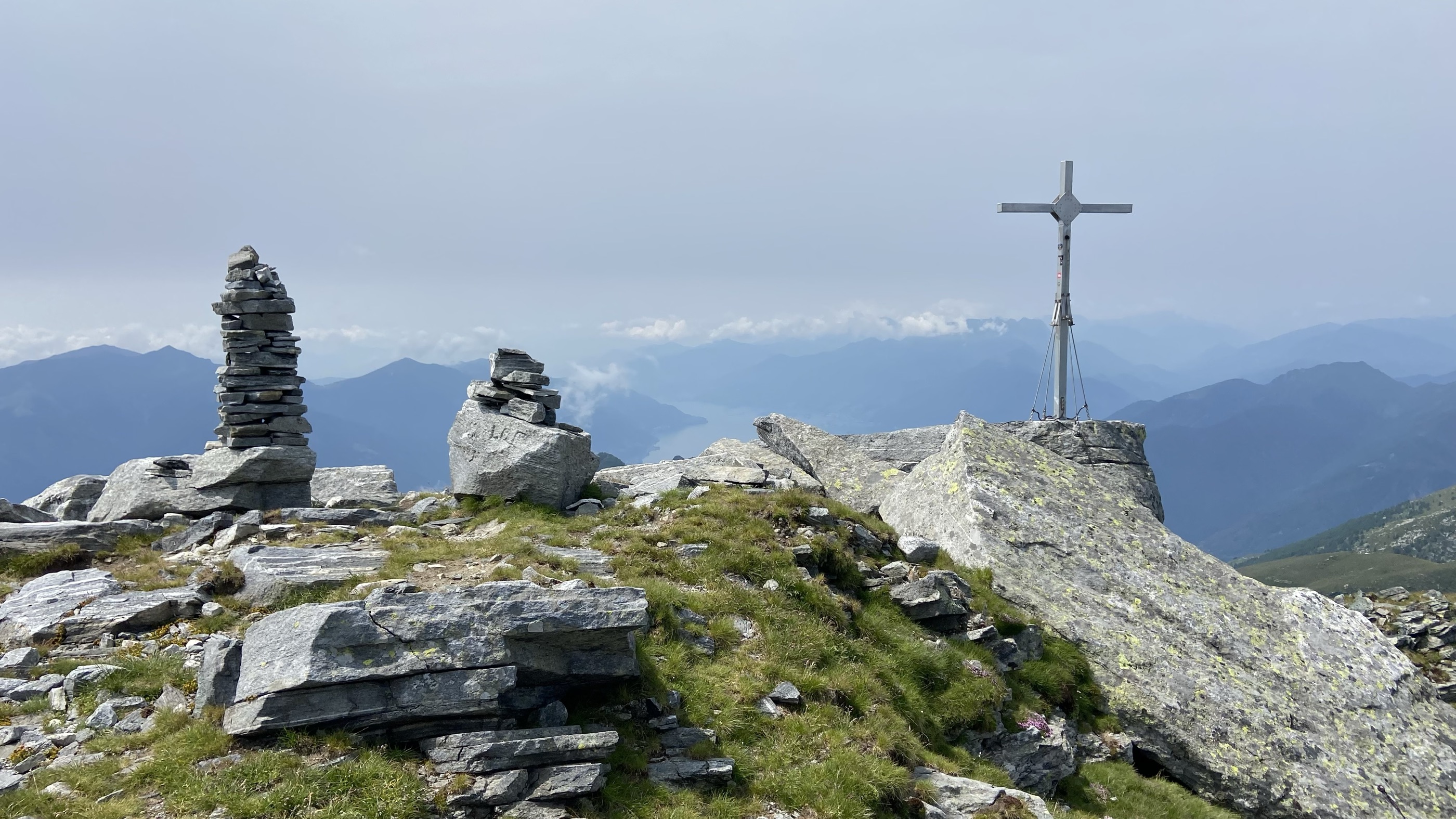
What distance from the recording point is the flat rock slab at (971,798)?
1235 centimetres

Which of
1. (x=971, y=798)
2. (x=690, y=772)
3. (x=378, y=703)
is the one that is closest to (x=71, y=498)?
(x=378, y=703)

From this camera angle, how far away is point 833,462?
92.0 feet

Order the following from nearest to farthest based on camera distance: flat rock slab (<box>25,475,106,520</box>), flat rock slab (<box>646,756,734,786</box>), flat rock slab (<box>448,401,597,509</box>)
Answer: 1. flat rock slab (<box>646,756,734,786</box>)
2. flat rock slab (<box>448,401,597,509</box>)
3. flat rock slab (<box>25,475,106,520</box>)

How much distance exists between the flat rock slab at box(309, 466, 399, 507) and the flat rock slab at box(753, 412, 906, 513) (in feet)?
45.9

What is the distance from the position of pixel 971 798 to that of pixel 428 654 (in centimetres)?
899

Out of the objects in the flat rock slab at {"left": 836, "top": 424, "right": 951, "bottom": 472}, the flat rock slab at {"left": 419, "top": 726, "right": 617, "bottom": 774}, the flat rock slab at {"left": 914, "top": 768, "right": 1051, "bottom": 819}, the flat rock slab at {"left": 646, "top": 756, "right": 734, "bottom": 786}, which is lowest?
the flat rock slab at {"left": 914, "top": 768, "right": 1051, "bottom": 819}

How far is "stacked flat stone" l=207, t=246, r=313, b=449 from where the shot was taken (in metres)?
26.4

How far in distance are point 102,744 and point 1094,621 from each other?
19669mm

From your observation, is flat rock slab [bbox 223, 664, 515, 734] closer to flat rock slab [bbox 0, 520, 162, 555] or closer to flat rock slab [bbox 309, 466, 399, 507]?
flat rock slab [bbox 0, 520, 162, 555]

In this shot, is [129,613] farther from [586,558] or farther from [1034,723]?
[1034,723]

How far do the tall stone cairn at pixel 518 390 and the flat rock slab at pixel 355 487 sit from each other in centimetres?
500

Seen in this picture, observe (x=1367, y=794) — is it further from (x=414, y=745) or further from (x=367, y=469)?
(x=367, y=469)

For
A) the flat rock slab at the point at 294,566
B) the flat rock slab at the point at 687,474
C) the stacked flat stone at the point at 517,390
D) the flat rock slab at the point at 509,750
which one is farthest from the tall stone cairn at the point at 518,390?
the flat rock slab at the point at 509,750

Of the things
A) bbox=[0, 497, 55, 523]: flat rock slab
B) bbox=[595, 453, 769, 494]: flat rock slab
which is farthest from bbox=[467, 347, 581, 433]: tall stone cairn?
bbox=[0, 497, 55, 523]: flat rock slab
